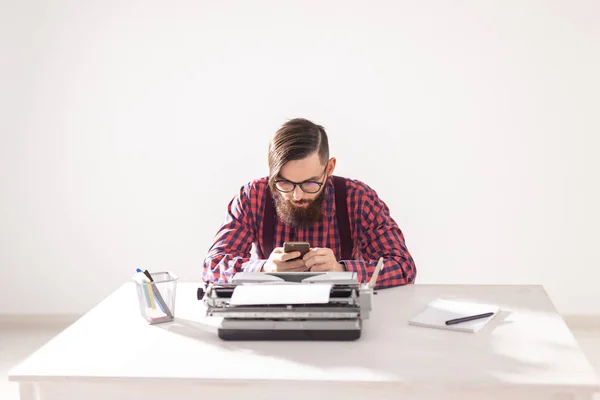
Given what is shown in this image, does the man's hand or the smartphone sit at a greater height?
the smartphone

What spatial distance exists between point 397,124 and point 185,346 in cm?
261

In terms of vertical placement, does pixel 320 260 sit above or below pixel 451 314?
above

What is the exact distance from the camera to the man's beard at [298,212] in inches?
101

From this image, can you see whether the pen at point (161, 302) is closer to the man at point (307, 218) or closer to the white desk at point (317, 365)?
the white desk at point (317, 365)

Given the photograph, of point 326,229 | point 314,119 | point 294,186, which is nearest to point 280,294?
point 294,186

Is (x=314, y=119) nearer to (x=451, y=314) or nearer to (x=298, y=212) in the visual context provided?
(x=298, y=212)

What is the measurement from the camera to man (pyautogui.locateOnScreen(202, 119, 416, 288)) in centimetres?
244

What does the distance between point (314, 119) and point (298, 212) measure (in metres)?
1.70

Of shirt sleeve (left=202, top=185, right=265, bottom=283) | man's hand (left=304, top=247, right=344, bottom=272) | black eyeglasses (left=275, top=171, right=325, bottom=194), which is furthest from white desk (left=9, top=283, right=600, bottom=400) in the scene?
black eyeglasses (left=275, top=171, right=325, bottom=194)

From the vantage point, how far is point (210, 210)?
170 inches

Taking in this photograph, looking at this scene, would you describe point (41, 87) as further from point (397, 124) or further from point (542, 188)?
point (542, 188)

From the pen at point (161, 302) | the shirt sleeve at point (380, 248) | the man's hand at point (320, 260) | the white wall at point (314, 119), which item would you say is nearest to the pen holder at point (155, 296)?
the pen at point (161, 302)

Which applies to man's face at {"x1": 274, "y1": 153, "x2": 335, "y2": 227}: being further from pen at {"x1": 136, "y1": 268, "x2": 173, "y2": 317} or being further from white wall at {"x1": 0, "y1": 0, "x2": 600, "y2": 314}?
white wall at {"x1": 0, "y1": 0, "x2": 600, "y2": 314}

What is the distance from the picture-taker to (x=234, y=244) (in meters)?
2.59
